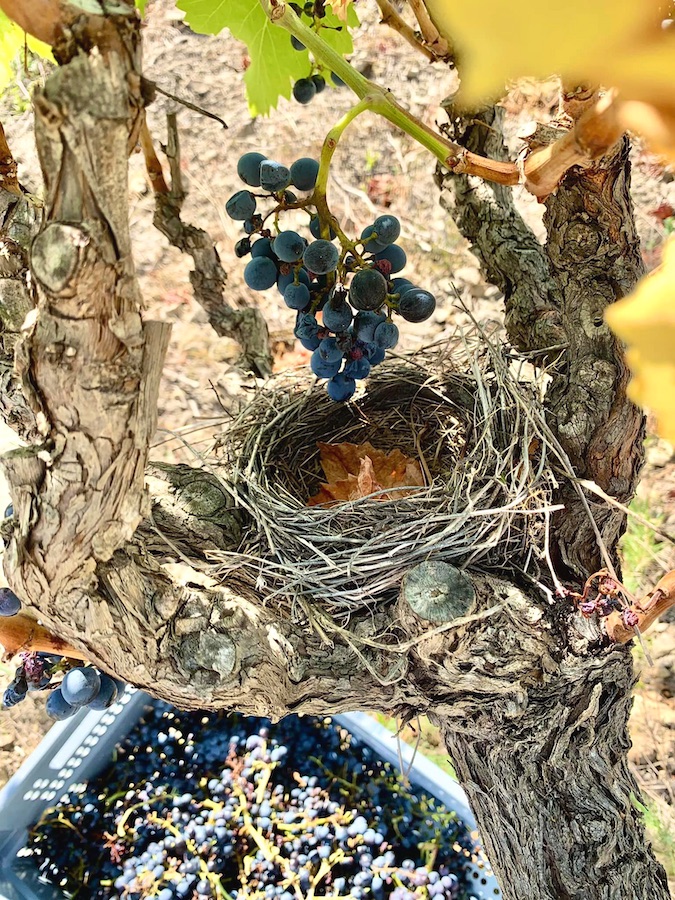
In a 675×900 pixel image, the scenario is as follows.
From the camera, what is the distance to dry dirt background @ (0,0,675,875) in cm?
225

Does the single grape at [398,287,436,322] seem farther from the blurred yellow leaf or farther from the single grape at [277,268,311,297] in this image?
the blurred yellow leaf

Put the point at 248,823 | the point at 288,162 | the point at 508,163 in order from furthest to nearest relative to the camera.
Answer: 1. the point at 288,162
2. the point at 248,823
3. the point at 508,163

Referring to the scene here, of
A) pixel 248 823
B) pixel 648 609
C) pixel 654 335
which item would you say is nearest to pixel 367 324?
pixel 648 609

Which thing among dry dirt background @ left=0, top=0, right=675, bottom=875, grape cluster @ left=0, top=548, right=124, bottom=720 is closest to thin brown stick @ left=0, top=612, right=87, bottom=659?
grape cluster @ left=0, top=548, right=124, bottom=720

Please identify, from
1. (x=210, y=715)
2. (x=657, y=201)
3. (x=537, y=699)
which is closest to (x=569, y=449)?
(x=537, y=699)

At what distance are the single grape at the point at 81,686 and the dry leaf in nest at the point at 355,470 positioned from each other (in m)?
0.43

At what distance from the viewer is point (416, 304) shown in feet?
3.00

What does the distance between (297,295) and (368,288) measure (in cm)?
9

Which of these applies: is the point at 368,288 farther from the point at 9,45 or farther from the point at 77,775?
the point at 77,775

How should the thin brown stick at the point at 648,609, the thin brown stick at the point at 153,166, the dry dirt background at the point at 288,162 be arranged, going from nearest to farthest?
the thin brown stick at the point at 648,609, the thin brown stick at the point at 153,166, the dry dirt background at the point at 288,162

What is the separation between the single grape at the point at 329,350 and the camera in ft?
3.09

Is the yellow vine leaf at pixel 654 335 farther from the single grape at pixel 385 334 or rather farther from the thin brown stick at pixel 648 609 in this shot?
the single grape at pixel 385 334

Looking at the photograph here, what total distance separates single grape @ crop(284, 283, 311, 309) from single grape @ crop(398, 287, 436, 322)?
0.40 ft

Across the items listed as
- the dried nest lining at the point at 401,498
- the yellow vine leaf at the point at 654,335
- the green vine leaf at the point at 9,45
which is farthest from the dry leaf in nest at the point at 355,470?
the yellow vine leaf at the point at 654,335
